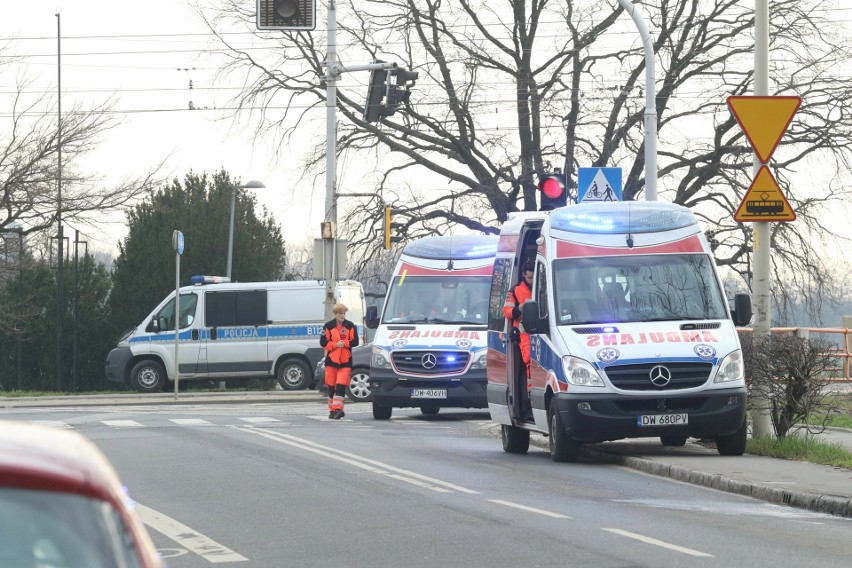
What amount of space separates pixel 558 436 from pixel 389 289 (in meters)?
9.24

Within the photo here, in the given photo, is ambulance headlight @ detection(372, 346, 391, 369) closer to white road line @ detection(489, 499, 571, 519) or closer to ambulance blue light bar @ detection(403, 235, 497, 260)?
ambulance blue light bar @ detection(403, 235, 497, 260)

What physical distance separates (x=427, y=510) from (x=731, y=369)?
5.19m

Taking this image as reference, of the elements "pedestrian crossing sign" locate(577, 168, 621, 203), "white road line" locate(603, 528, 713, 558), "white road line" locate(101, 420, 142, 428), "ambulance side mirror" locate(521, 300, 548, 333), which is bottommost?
"white road line" locate(603, 528, 713, 558)

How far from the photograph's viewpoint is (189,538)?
31.2ft

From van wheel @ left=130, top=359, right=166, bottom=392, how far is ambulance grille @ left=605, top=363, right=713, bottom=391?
22.9m

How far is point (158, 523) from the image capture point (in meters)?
10.2

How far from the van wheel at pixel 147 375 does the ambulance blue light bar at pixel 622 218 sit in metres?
21.7

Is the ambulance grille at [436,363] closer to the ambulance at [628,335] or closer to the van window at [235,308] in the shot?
the ambulance at [628,335]

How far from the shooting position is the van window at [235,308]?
115ft

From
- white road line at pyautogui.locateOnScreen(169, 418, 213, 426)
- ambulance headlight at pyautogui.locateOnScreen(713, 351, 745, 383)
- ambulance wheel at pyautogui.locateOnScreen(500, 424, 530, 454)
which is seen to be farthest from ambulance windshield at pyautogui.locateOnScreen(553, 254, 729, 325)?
white road line at pyautogui.locateOnScreen(169, 418, 213, 426)

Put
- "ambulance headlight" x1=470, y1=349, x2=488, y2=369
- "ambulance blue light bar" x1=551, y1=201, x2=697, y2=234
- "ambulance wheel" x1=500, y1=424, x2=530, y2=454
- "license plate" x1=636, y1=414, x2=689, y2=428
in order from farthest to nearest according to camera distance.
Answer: "ambulance headlight" x1=470, y1=349, x2=488, y2=369 < "ambulance wheel" x1=500, y1=424, x2=530, y2=454 < "ambulance blue light bar" x1=551, y1=201, x2=697, y2=234 < "license plate" x1=636, y1=414, x2=689, y2=428

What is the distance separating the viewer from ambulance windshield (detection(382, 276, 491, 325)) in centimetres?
2347

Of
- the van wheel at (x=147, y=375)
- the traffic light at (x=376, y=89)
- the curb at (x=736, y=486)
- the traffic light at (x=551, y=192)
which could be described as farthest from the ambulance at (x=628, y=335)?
the van wheel at (x=147, y=375)

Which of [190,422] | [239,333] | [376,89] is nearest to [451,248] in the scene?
[376,89]
